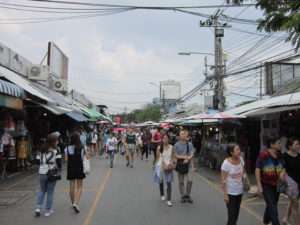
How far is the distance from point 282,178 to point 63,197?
6.12 metres

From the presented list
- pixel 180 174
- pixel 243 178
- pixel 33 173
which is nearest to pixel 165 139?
pixel 180 174

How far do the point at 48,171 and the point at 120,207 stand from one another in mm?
1942

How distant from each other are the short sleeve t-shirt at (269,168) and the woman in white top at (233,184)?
1.19 feet

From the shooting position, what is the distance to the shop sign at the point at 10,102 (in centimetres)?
1224

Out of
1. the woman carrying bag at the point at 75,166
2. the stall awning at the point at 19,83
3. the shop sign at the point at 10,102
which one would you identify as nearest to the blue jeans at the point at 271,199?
the woman carrying bag at the point at 75,166

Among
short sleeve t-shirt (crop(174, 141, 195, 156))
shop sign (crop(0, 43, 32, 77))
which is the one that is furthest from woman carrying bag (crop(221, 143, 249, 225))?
shop sign (crop(0, 43, 32, 77))

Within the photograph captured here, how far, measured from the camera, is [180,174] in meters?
10.8

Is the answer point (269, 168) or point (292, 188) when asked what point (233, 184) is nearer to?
point (269, 168)

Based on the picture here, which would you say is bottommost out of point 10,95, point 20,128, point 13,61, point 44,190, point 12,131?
point 44,190

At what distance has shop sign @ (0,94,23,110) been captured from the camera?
1224 cm

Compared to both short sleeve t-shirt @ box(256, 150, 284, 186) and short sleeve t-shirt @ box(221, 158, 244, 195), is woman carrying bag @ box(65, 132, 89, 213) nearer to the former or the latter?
short sleeve t-shirt @ box(221, 158, 244, 195)

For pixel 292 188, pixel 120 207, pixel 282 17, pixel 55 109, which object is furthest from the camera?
pixel 55 109

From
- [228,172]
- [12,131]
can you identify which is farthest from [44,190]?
[12,131]

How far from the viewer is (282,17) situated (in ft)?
22.9
